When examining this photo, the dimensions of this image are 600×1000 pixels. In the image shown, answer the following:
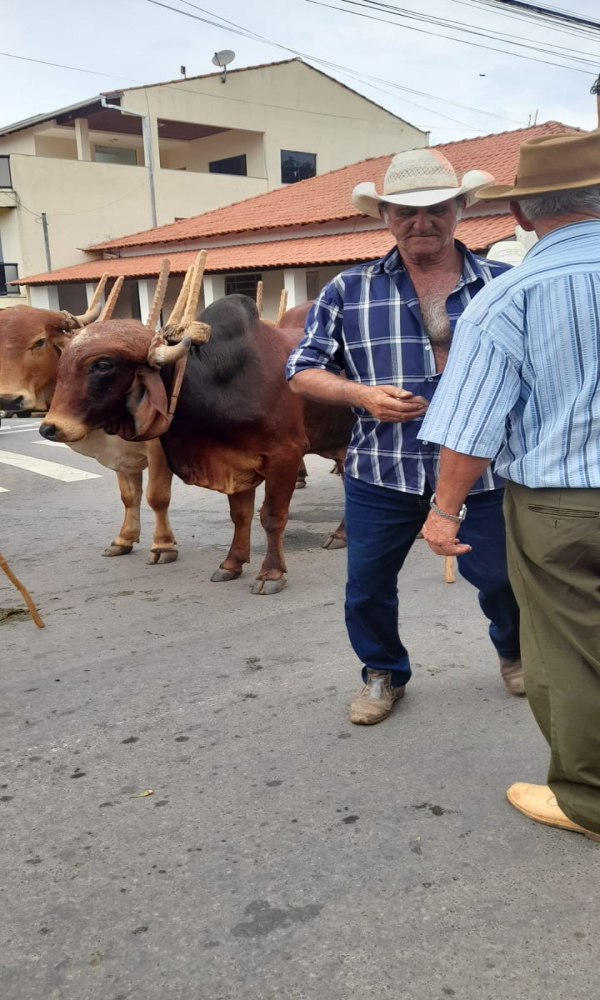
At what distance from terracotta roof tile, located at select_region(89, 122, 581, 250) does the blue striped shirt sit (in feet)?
42.9

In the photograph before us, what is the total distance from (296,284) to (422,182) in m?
15.3

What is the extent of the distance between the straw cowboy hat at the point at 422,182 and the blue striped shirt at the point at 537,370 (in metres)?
0.82

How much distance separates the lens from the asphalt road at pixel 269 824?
2.12m

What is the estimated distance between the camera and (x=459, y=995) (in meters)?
2.00

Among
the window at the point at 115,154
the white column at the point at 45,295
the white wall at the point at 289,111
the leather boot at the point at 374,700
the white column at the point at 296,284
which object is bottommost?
the leather boot at the point at 374,700

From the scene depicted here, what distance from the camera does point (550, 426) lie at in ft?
7.24

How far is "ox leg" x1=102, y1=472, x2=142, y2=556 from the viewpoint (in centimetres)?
615

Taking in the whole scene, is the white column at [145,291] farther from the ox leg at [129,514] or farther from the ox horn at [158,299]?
the ox horn at [158,299]

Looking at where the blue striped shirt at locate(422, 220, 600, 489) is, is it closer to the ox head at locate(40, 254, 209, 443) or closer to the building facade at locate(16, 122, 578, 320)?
the ox head at locate(40, 254, 209, 443)

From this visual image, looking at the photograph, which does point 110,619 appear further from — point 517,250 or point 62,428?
point 517,250

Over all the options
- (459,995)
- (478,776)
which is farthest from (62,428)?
(459,995)

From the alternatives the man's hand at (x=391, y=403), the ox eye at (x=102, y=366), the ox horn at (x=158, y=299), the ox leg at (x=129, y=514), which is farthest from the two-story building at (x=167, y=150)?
the man's hand at (x=391, y=403)

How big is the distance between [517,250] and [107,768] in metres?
4.63

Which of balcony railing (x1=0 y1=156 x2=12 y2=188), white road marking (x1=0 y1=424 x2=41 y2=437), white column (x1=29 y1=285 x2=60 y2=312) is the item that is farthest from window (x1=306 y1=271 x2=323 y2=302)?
balcony railing (x1=0 y1=156 x2=12 y2=188)
